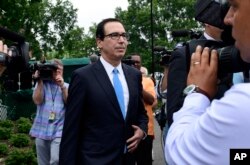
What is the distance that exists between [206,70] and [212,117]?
304mm

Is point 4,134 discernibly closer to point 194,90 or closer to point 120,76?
point 120,76

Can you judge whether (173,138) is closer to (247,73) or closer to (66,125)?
(247,73)

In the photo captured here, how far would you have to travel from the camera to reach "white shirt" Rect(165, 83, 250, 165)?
157cm

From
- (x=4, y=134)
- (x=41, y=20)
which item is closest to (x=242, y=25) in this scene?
(x=4, y=134)

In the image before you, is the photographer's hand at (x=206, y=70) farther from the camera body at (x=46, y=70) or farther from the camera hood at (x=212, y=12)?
the camera body at (x=46, y=70)

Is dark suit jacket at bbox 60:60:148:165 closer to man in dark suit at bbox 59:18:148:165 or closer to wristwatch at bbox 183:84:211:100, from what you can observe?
man in dark suit at bbox 59:18:148:165

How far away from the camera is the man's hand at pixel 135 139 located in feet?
13.6

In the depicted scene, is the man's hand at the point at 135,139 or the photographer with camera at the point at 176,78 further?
the man's hand at the point at 135,139

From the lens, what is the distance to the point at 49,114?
20.9ft

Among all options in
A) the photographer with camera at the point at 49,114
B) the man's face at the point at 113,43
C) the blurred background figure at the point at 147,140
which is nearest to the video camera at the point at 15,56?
the man's face at the point at 113,43

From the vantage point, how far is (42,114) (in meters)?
6.43

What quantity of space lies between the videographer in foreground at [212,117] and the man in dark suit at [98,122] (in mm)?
2166

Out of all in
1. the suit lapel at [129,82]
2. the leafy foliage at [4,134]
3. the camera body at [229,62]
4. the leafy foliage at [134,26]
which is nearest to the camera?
the camera body at [229,62]

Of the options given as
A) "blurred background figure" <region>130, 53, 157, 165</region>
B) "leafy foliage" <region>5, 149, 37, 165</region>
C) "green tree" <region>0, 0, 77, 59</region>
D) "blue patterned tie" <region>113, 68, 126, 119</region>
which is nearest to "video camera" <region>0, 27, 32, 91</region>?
"blue patterned tie" <region>113, 68, 126, 119</region>
